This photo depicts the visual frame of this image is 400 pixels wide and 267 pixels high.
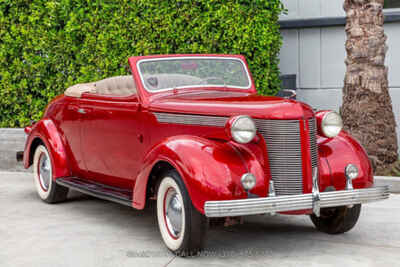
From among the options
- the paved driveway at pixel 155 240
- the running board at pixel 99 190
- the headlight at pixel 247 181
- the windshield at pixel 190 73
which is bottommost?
the paved driveway at pixel 155 240

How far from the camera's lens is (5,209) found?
6.51 metres

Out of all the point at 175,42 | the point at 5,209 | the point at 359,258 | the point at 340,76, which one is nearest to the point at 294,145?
the point at 359,258

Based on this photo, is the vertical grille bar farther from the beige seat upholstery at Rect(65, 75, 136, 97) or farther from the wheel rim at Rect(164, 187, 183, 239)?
the beige seat upholstery at Rect(65, 75, 136, 97)

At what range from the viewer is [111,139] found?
591 cm

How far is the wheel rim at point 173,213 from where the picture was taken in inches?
186

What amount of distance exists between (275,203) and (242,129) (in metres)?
0.61

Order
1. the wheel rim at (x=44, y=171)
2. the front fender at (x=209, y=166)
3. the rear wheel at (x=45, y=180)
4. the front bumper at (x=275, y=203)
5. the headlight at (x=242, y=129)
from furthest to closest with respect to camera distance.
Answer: the wheel rim at (x=44, y=171) → the rear wheel at (x=45, y=180) → the headlight at (x=242, y=129) → the front fender at (x=209, y=166) → the front bumper at (x=275, y=203)

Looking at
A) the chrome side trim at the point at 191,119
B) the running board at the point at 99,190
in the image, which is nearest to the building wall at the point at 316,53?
the running board at the point at 99,190

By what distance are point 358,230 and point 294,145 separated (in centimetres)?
142

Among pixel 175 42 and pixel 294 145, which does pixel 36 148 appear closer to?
pixel 175 42

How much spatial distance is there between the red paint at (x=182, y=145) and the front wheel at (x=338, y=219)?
1.21 ft

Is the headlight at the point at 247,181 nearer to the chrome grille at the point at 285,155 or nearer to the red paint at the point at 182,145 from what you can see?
the red paint at the point at 182,145

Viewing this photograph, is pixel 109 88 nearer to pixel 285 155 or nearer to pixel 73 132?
pixel 73 132

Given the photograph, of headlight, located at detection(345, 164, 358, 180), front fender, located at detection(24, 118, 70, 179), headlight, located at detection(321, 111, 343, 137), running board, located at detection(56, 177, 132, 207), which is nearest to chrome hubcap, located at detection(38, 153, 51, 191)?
front fender, located at detection(24, 118, 70, 179)
